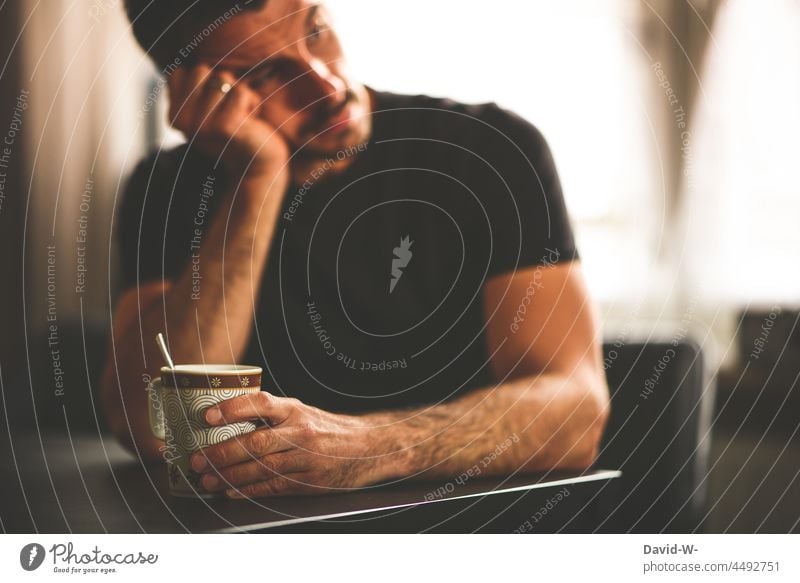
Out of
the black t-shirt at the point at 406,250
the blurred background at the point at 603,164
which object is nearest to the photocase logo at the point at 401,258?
the black t-shirt at the point at 406,250

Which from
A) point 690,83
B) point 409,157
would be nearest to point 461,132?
point 409,157

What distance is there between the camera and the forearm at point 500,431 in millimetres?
539

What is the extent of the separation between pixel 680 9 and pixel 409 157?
→ 0.22m

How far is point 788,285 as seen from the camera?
1.87 ft
